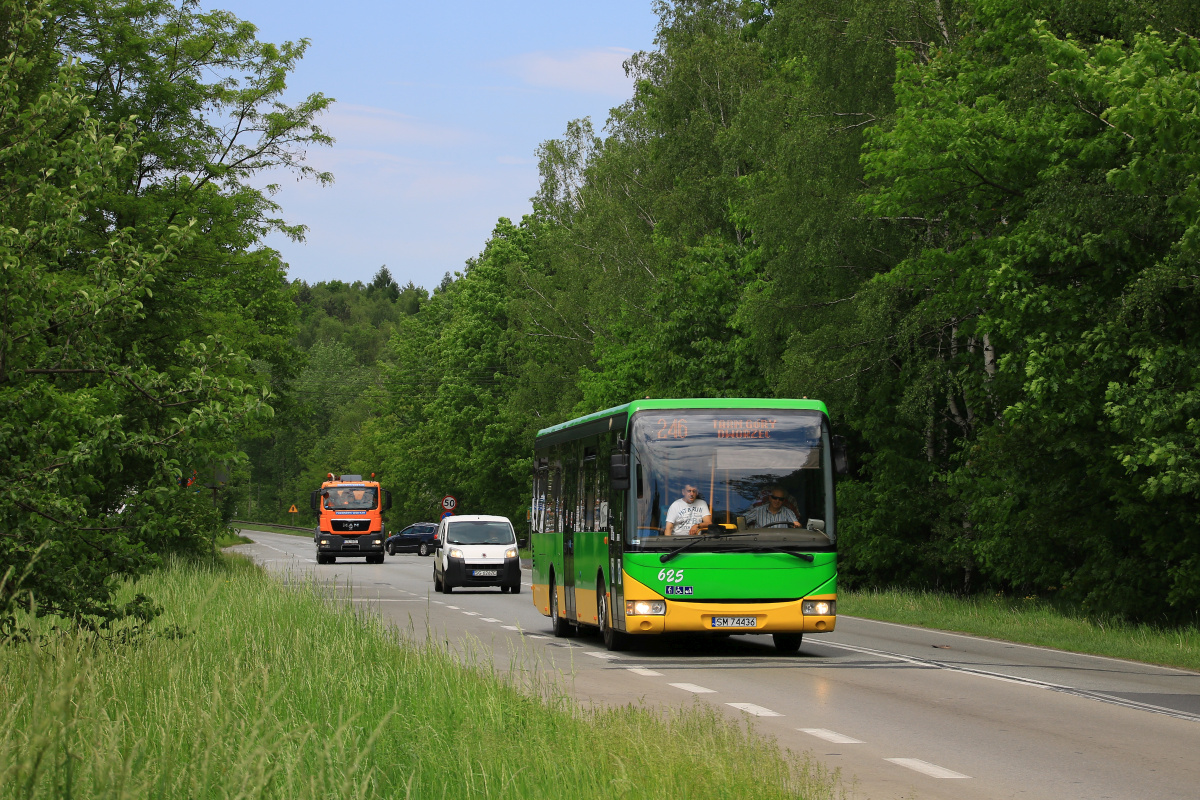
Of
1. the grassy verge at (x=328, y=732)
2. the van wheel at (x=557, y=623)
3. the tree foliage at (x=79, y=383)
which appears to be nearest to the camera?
the grassy verge at (x=328, y=732)

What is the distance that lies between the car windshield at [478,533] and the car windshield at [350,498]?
2482 centimetres

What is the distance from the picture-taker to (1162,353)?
738 inches

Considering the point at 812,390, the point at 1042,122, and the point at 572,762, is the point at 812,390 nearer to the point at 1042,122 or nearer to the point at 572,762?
the point at 1042,122

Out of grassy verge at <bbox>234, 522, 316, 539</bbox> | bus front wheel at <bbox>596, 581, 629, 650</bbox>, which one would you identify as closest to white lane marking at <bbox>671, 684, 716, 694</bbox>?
bus front wheel at <bbox>596, 581, 629, 650</bbox>

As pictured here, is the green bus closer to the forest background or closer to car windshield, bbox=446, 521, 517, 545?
the forest background

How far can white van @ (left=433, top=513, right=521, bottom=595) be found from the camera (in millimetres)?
35219

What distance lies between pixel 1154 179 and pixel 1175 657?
5598 millimetres

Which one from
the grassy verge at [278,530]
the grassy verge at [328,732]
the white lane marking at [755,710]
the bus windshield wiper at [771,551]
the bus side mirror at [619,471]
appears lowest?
the white lane marking at [755,710]

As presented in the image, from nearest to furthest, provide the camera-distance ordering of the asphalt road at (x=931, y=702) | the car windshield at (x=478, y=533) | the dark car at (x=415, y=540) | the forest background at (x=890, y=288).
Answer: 1. the asphalt road at (x=931, y=702)
2. the forest background at (x=890, y=288)
3. the car windshield at (x=478, y=533)
4. the dark car at (x=415, y=540)

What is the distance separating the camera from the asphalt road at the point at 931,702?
8977mm

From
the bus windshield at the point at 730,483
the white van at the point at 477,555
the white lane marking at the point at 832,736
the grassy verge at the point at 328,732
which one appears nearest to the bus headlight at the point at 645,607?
the bus windshield at the point at 730,483

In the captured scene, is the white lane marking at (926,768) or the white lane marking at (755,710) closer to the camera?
the white lane marking at (926,768)

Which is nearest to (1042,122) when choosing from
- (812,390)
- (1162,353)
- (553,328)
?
(1162,353)

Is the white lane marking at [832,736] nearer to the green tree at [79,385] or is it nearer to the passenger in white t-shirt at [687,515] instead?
the green tree at [79,385]
